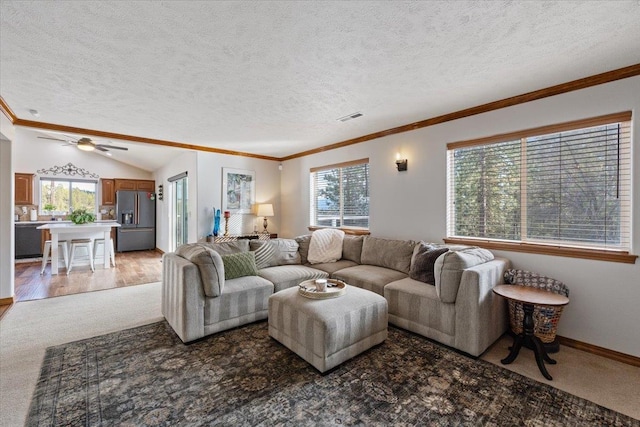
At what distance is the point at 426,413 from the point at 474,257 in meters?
1.52

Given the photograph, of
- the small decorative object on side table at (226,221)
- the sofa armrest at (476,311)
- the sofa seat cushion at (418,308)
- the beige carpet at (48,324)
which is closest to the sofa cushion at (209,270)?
the beige carpet at (48,324)

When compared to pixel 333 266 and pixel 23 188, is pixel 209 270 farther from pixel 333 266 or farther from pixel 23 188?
pixel 23 188

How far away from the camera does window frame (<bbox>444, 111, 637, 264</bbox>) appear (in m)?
2.47

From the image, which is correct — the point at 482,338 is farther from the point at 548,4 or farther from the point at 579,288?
the point at 548,4

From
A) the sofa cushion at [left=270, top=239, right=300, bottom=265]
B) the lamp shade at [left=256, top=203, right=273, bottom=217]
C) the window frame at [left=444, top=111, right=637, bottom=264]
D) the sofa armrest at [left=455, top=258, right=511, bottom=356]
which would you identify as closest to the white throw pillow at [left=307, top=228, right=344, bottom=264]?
the sofa cushion at [left=270, top=239, right=300, bottom=265]

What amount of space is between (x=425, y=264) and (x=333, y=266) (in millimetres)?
1354

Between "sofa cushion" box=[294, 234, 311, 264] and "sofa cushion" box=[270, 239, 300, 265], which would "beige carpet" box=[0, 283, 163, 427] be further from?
"sofa cushion" box=[294, 234, 311, 264]

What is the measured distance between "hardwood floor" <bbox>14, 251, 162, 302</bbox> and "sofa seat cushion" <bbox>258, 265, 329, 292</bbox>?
2711 millimetres

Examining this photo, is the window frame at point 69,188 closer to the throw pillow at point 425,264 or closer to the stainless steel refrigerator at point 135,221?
the stainless steel refrigerator at point 135,221

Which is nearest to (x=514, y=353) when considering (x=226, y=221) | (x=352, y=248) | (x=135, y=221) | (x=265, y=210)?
(x=352, y=248)

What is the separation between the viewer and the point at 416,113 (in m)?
3.56

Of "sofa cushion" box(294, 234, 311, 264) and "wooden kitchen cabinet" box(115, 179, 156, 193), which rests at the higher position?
"wooden kitchen cabinet" box(115, 179, 156, 193)

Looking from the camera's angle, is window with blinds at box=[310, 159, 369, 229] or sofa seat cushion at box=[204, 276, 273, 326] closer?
sofa seat cushion at box=[204, 276, 273, 326]

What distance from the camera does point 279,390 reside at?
1.98 m
